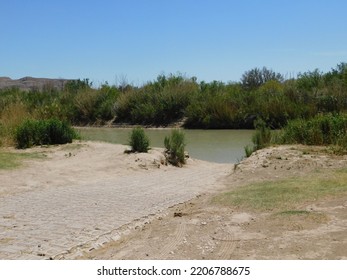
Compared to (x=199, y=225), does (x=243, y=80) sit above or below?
above

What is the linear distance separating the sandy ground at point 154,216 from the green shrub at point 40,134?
4074 millimetres

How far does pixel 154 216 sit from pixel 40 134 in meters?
10.7

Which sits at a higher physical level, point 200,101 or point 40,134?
point 200,101

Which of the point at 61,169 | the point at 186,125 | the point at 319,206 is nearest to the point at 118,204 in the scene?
the point at 319,206

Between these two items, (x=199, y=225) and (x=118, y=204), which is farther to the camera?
(x=118, y=204)

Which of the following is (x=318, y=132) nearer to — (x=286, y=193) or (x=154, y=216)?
(x=286, y=193)

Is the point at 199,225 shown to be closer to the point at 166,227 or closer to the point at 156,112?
the point at 166,227

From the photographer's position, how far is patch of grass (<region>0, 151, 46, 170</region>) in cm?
1294

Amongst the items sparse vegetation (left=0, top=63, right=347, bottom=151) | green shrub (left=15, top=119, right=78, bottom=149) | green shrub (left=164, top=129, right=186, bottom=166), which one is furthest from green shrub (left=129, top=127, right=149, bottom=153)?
sparse vegetation (left=0, top=63, right=347, bottom=151)

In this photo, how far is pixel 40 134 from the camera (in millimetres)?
17656

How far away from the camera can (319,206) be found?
773 centimetres

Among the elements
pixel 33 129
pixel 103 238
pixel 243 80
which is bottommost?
pixel 103 238

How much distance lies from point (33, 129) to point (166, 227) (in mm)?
11715

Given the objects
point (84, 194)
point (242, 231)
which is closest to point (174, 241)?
point (242, 231)
